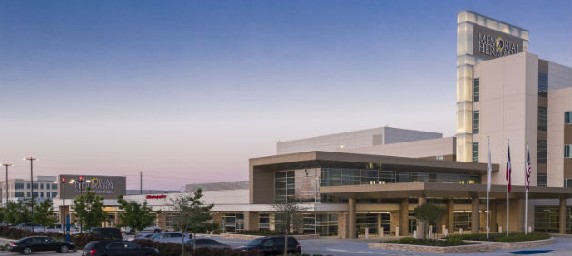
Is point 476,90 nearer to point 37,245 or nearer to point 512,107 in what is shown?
point 512,107

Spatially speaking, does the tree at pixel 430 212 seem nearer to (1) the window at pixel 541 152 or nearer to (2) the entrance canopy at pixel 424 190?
(2) the entrance canopy at pixel 424 190

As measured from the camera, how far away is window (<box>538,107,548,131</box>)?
70.4 metres

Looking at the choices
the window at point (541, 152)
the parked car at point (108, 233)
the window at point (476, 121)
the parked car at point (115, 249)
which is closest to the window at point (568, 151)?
the window at point (541, 152)

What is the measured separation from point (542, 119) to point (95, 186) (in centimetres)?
6762

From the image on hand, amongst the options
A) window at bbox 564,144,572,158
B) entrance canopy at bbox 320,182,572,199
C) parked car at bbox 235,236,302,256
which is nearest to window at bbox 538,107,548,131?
window at bbox 564,144,572,158

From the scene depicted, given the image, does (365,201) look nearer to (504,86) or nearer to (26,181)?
(504,86)

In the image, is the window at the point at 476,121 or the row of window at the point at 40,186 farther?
the row of window at the point at 40,186

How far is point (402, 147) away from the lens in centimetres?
8600

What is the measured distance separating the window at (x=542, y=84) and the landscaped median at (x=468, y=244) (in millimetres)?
25906

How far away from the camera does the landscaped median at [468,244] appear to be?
1624 inches

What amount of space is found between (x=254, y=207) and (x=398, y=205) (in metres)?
15.7

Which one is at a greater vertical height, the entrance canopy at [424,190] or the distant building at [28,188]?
the entrance canopy at [424,190]

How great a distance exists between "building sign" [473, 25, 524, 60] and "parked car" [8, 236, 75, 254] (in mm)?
52356

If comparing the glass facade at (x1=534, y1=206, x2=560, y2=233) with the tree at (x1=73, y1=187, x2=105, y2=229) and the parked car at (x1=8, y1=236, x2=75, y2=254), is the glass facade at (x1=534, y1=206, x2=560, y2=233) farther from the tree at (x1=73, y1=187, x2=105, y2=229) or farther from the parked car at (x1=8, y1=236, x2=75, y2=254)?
the parked car at (x1=8, y1=236, x2=75, y2=254)
